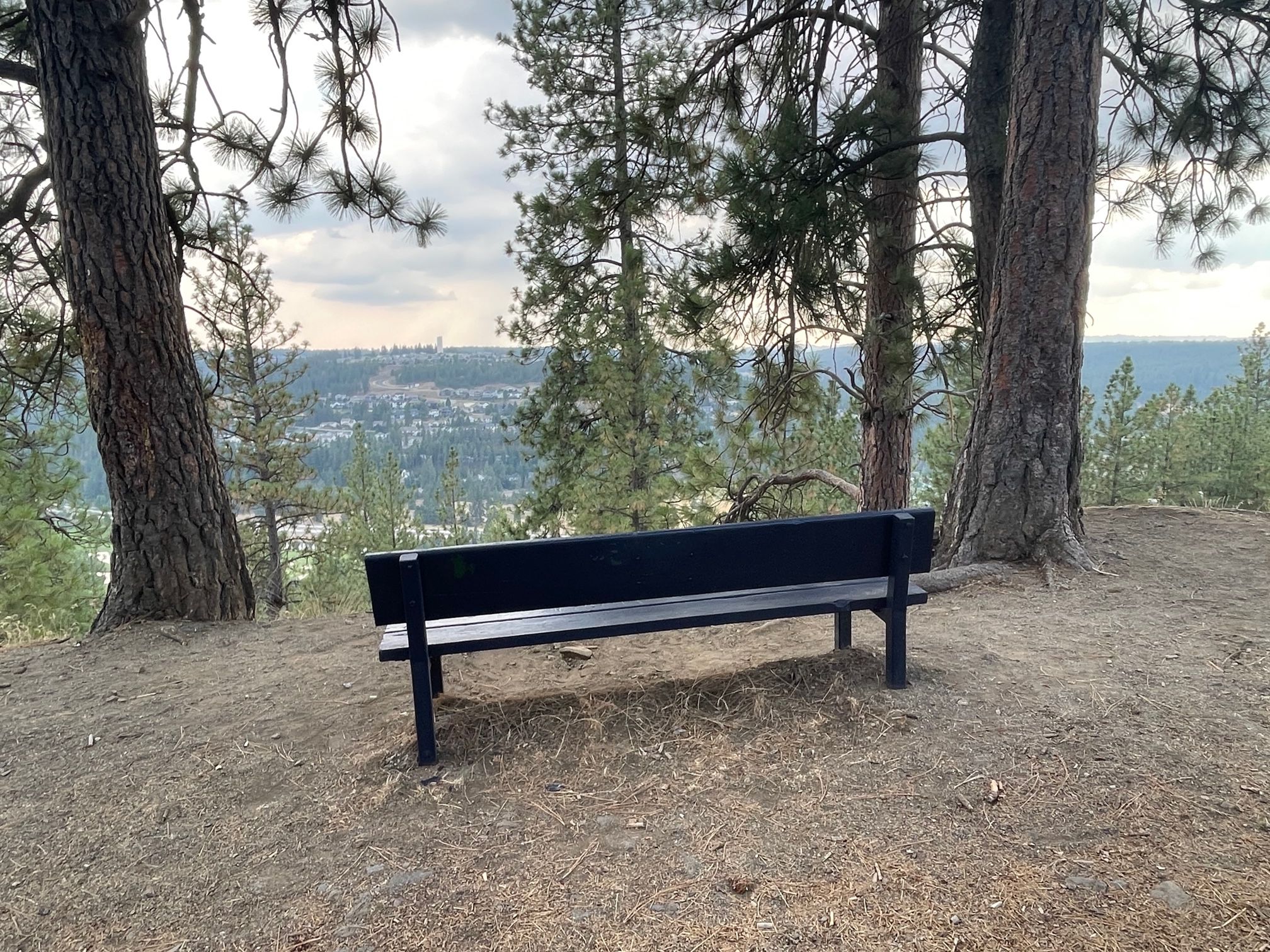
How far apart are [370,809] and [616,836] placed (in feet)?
2.72

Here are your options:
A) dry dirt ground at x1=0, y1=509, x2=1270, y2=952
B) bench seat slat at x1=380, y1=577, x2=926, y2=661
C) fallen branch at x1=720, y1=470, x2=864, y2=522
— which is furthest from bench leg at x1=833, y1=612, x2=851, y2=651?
fallen branch at x1=720, y1=470, x2=864, y2=522

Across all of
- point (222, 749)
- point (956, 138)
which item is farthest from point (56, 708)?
point (956, 138)

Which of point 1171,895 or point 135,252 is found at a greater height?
point 135,252

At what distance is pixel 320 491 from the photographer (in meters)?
18.8

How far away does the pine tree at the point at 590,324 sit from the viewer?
13.7m

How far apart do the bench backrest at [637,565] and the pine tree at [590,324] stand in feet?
29.8

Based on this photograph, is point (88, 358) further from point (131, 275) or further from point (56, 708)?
point (56, 708)

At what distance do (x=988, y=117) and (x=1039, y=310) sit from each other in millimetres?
1777

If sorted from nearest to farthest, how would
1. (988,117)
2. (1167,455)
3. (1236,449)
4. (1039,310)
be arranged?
(1039,310)
(988,117)
(1236,449)
(1167,455)

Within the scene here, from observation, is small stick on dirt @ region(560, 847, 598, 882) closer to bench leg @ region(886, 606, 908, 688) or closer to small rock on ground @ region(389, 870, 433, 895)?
small rock on ground @ region(389, 870, 433, 895)

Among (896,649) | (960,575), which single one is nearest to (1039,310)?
(960,575)

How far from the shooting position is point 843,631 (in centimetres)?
342

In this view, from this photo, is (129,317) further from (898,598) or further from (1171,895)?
(1171,895)

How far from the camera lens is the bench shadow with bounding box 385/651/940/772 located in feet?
9.18
